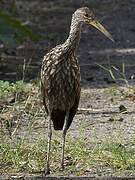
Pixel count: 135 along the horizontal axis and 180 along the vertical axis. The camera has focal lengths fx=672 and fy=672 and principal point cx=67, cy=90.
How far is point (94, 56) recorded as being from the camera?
11.5m

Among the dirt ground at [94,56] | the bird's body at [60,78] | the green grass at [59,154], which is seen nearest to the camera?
the bird's body at [60,78]

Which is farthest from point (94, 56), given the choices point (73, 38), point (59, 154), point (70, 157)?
point (73, 38)

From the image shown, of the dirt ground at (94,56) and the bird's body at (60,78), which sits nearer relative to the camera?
the bird's body at (60,78)

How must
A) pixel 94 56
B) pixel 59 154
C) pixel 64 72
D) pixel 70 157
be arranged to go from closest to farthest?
pixel 64 72, pixel 70 157, pixel 59 154, pixel 94 56

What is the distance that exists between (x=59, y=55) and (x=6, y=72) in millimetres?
4475

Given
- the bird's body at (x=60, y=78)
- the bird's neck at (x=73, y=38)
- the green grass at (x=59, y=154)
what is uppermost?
the bird's neck at (x=73, y=38)

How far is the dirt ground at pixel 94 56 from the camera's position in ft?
23.9

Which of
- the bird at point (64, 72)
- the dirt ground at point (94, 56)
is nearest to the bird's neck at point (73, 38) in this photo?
the bird at point (64, 72)

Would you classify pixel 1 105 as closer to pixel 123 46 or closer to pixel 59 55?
pixel 59 55

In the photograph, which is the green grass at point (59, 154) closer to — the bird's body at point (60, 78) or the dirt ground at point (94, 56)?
the dirt ground at point (94, 56)

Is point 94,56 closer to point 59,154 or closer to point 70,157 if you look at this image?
point 59,154

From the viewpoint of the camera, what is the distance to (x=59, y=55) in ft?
18.5

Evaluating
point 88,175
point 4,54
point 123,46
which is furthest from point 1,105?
point 123,46

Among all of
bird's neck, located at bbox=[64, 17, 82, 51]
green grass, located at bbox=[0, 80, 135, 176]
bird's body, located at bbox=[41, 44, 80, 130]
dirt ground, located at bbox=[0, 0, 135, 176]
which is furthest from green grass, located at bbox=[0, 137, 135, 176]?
bird's neck, located at bbox=[64, 17, 82, 51]
